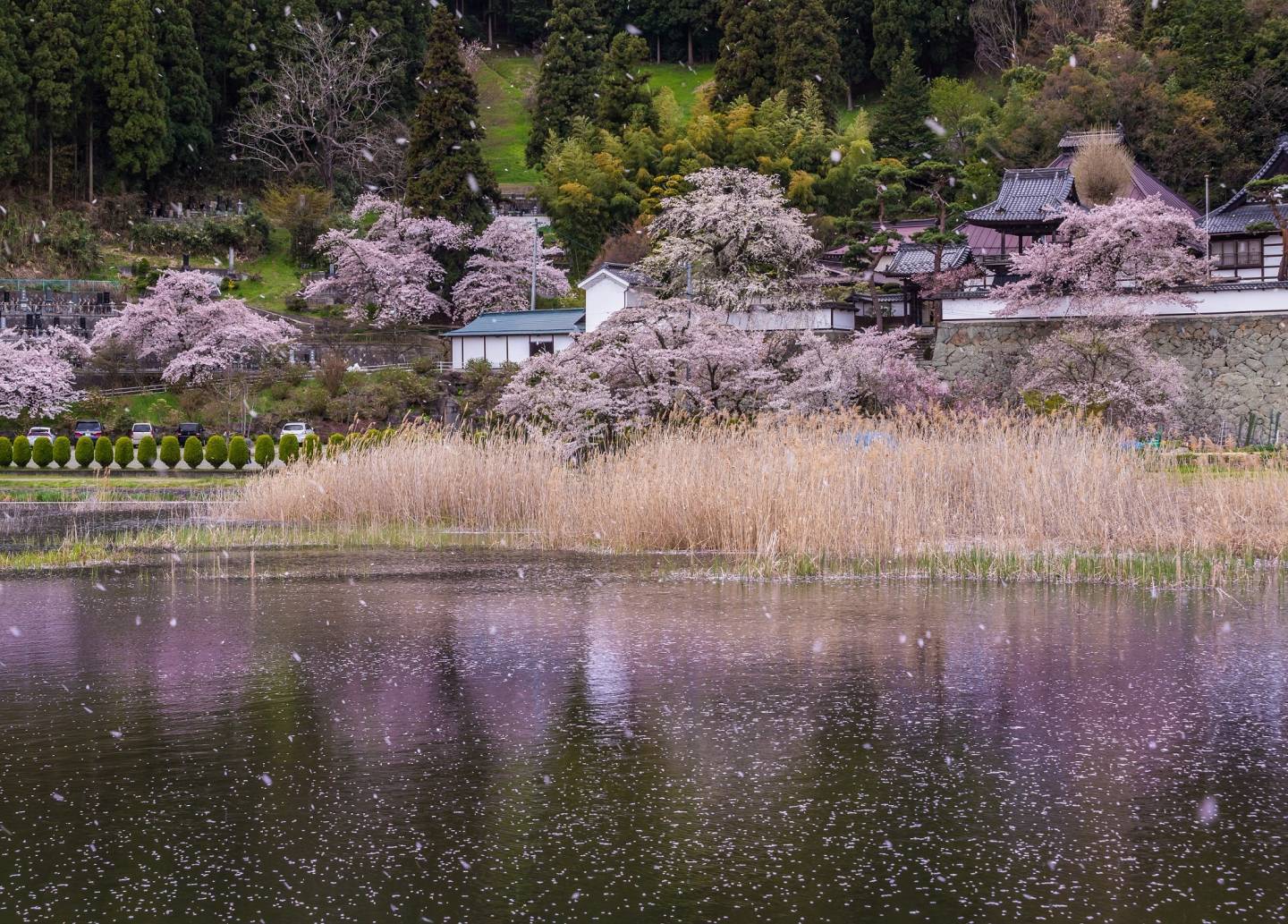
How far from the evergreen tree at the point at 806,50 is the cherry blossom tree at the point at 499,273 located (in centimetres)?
1431

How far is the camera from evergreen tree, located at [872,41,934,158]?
54.5 m

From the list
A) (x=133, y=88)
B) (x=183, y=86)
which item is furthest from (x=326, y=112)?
(x=133, y=88)

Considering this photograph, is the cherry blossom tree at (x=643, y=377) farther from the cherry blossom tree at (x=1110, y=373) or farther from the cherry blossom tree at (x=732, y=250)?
the cherry blossom tree at (x=1110, y=373)

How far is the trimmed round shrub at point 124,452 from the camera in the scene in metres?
32.3

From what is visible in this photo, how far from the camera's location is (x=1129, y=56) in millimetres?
44281

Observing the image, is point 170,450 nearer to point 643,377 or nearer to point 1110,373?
point 643,377

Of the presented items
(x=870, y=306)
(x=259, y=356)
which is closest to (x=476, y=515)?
(x=870, y=306)

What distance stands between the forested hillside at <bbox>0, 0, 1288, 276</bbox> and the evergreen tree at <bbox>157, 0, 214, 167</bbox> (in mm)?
102

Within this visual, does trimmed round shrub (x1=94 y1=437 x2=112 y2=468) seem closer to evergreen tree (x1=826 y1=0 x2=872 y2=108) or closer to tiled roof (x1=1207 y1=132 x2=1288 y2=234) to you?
tiled roof (x1=1207 y1=132 x2=1288 y2=234)

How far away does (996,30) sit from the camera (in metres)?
64.5

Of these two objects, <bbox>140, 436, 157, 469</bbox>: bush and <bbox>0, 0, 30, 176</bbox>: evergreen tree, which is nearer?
<bbox>140, 436, 157, 469</bbox>: bush

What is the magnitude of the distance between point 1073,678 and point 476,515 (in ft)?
33.0

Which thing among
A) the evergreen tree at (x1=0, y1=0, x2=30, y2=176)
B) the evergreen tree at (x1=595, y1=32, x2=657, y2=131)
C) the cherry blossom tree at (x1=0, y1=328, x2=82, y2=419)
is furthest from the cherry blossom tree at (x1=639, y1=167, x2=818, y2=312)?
the evergreen tree at (x1=0, y1=0, x2=30, y2=176)

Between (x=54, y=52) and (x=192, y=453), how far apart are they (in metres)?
23.4
